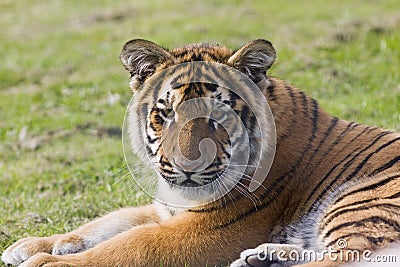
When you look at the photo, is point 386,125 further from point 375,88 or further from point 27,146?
point 27,146

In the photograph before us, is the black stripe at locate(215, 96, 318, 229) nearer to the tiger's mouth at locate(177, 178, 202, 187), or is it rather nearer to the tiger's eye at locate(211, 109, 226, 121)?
the tiger's mouth at locate(177, 178, 202, 187)

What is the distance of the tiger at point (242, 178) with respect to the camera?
13.9 ft

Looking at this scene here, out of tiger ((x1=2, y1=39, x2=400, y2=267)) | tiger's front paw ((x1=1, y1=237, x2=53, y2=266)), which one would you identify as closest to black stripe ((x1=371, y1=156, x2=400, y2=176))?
tiger ((x1=2, y1=39, x2=400, y2=267))

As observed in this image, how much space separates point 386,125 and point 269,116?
296 centimetres

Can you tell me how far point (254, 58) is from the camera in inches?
180

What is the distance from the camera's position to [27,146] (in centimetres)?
884

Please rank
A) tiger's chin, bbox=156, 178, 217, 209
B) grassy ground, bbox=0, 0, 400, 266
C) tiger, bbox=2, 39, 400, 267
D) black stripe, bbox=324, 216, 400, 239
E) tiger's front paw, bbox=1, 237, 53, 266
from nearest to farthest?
black stripe, bbox=324, 216, 400, 239 → tiger, bbox=2, 39, 400, 267 → tiger's chin, bbox=156, 178, 217, 209 → tiger's front paw, bbox=1, 237, 53, 266 → grassy ground, bbox=0, 0, 400, 266

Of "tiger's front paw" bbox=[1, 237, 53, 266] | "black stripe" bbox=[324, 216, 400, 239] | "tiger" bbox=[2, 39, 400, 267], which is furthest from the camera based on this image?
"tiger's front paw" bbox=[1, 237, 53, 266]

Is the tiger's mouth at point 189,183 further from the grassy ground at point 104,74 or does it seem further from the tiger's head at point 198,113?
the grassy ground at point 104,74

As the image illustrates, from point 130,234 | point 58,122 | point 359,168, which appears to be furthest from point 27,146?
point 359,168

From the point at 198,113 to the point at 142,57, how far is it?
640 mm

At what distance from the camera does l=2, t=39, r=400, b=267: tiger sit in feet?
13.9

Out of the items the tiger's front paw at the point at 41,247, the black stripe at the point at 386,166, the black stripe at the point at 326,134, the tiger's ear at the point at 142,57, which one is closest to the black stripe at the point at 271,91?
the black stripe at the point at 326,134

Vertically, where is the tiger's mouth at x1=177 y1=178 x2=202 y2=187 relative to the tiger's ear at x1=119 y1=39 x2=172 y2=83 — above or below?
below
